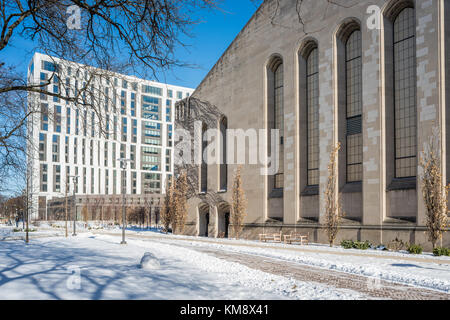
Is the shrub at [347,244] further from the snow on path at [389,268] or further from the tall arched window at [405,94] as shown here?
the tall arched window at [405,94]

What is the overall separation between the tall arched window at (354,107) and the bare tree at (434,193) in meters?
6.10

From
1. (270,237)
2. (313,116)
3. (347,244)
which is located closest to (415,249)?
(347,244)

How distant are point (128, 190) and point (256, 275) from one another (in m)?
126

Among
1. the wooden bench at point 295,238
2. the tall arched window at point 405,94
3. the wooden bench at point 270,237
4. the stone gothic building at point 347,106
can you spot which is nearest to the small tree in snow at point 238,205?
the stone gothic building at point 347,106

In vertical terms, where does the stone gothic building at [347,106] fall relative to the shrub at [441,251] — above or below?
above

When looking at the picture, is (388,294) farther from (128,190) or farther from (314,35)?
(128,190)

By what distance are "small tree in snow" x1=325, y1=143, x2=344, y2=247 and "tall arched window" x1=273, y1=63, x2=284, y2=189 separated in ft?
23.8

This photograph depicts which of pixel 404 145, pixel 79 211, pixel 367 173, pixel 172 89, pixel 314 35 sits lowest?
pixel 79 211

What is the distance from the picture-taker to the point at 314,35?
32.4 metres

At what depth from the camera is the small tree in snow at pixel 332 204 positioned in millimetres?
28578

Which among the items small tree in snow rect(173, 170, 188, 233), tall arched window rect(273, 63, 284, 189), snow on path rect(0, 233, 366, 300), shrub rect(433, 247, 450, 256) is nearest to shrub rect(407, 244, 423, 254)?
shrub rect(433, 247, 450, 256)

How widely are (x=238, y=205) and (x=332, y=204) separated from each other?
11.7 meters
